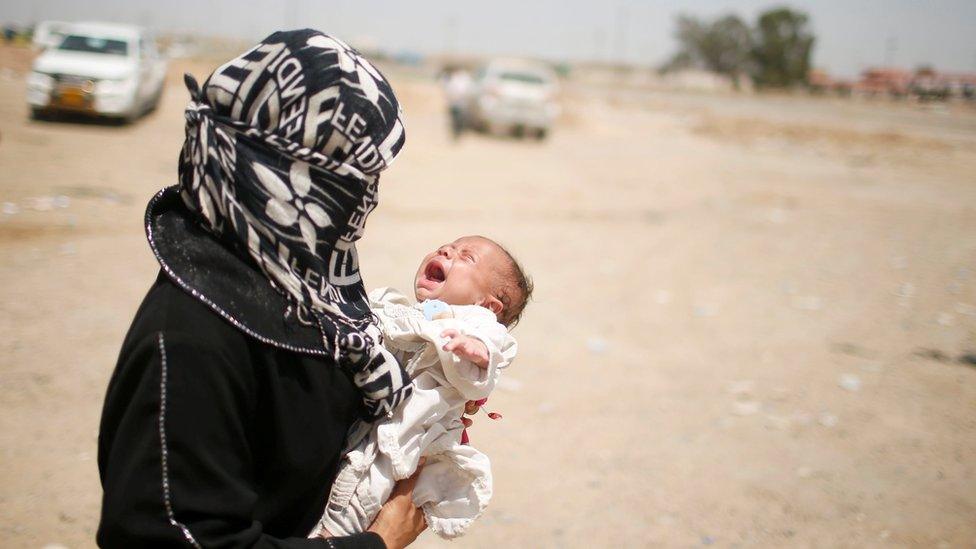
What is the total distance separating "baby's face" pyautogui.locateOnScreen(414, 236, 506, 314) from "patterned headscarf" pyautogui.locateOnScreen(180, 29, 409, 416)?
0.53 m

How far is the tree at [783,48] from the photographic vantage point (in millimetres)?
58156

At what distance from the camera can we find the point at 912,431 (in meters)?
4.48

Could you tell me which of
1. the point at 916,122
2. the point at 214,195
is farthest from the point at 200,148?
the point at 916,122

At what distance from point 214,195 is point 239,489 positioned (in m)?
0.46

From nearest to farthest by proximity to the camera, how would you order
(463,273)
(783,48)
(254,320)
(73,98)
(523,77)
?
(254,320) < (463,273) < (73,98) < (523,77) < (783,48)

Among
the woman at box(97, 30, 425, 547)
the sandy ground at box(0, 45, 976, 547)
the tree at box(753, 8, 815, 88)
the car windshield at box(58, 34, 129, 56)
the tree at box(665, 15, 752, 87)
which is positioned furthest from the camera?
the tree at box(665, 15, 752, 87)

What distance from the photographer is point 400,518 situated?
1.46 meters

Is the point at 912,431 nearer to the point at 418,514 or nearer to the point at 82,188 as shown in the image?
the point at 418,514

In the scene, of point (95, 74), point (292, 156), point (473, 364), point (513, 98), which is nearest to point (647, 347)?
point (473, 364)

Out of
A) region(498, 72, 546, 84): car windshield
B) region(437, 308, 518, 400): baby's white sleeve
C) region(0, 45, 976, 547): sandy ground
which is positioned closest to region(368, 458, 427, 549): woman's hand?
region(437, 308, 518, 400): baby's white sleeve

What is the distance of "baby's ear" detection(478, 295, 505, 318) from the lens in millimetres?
1858

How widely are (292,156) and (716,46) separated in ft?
238

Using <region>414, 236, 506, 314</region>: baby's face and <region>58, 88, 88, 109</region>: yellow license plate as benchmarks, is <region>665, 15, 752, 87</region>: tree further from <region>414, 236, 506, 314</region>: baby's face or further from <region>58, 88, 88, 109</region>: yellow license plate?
<region>414, 236, 506, 314</region>: baby's face

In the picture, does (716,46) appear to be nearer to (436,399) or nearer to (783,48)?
(783,48)
